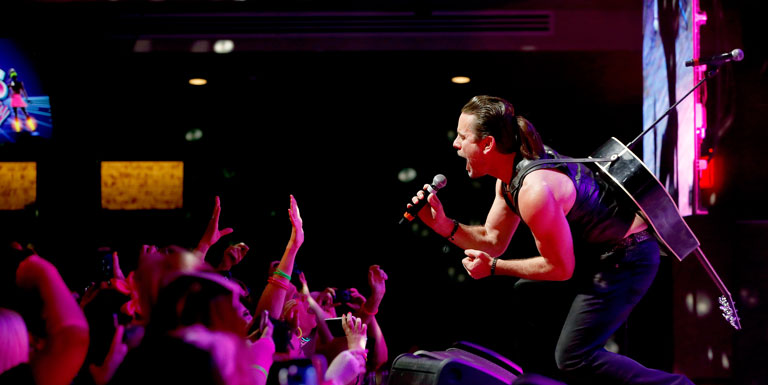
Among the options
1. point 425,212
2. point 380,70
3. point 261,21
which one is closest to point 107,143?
point 261,21

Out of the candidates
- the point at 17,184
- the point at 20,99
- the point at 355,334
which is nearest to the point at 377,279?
the point at 355,334

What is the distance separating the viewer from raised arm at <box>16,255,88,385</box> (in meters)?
1.83

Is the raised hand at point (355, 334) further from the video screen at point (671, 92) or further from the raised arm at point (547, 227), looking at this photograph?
the video screen at point (671, 92)

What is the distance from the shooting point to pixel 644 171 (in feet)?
7.49

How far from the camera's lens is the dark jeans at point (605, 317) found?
211cm

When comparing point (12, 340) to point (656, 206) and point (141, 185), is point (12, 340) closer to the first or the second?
point (656, 206)

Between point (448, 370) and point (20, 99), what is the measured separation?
190 inches

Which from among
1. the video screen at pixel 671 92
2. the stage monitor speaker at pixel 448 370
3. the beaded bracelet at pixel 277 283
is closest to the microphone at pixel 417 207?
the stage monitor speaker at pixel 448 370

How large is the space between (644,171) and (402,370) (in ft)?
3.57

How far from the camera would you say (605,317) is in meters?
2.19

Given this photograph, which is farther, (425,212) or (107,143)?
(107,143)

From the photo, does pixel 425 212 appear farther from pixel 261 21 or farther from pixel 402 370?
pixel 261 21

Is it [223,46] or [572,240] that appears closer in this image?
[572,240]

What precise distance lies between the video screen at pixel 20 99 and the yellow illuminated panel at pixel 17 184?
0.40m
